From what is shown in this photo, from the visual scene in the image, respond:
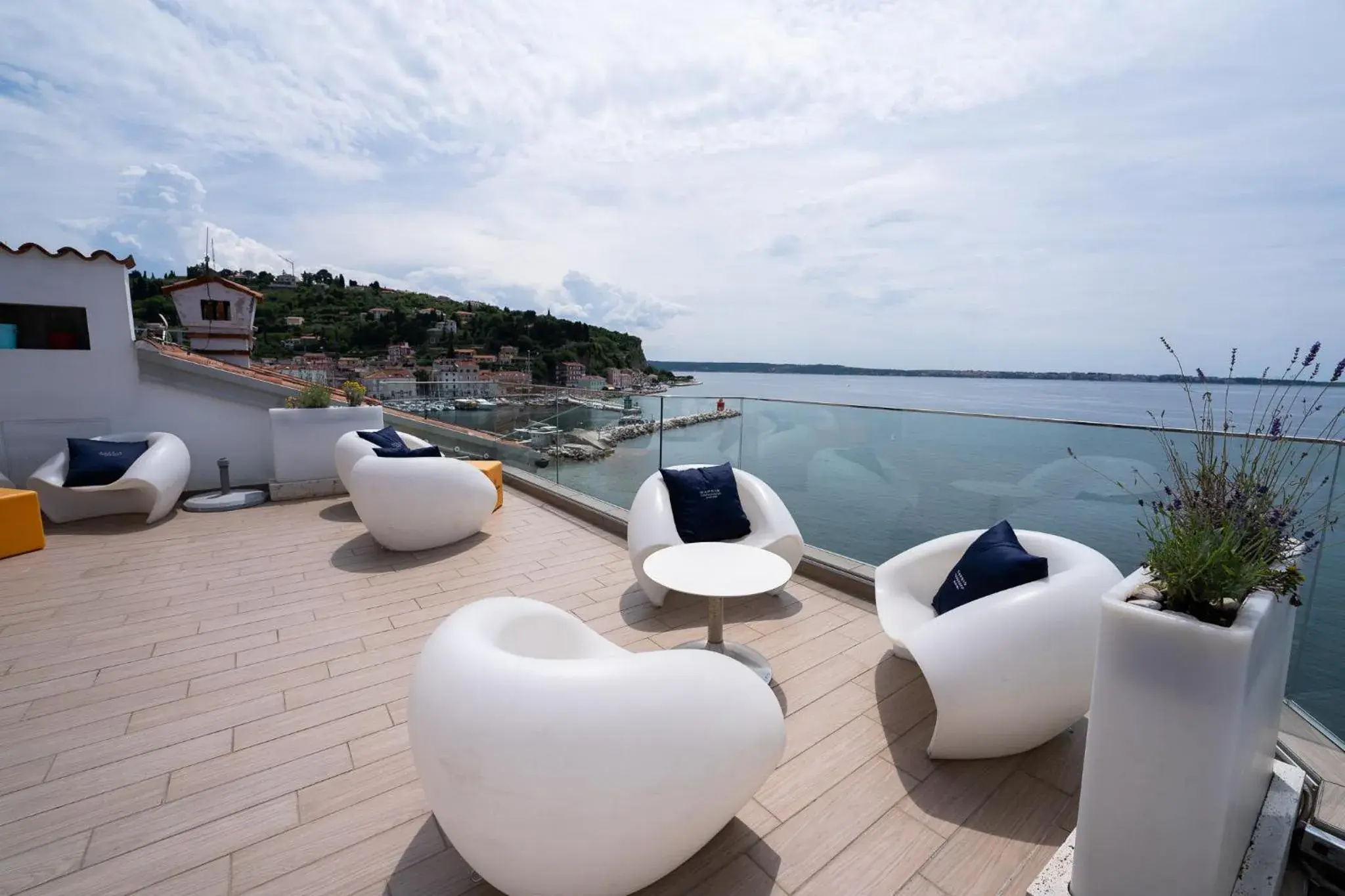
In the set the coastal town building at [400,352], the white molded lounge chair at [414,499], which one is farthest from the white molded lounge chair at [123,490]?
the coastal town building at [400,352]

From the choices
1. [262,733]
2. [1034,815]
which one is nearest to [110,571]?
[262,733]

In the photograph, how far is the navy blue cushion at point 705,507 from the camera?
359 centimetres

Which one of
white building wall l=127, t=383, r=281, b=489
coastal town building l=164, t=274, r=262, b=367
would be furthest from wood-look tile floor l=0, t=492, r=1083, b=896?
coastal town building l=164, t=274, r=262, b=367

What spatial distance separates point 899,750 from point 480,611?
1.68 m

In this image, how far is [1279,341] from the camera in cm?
160

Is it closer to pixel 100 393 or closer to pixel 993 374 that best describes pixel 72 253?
pixel 100 393

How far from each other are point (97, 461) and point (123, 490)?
0.40m

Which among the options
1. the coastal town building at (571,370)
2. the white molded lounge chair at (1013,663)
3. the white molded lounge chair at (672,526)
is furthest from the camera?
the coastal town building at (571,370)

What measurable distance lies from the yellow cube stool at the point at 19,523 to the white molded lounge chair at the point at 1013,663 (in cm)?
613

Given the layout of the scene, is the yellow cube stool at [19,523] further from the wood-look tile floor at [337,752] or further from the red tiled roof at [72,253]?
the red tiled roof at [72,253]

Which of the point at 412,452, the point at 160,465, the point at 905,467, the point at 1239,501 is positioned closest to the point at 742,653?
the point at 1239,501

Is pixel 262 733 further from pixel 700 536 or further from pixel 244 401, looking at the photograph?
pixel 244 401

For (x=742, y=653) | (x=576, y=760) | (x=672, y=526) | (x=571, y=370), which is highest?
(x=571, y=370)

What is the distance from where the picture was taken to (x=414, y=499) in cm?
426
